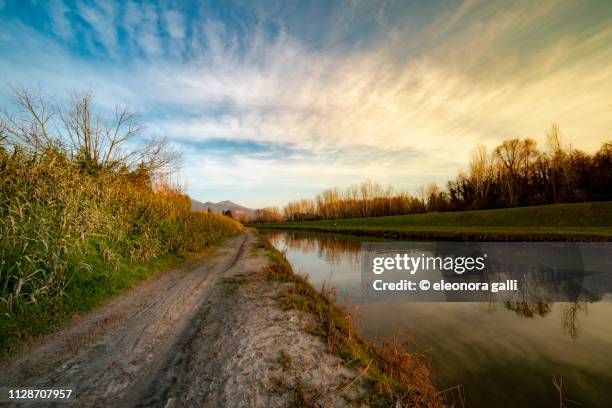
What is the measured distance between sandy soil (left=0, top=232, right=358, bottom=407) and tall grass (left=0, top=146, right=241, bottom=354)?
1.03 meters

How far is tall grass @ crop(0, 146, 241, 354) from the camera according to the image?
5.14 meters

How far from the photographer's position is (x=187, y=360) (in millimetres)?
3980

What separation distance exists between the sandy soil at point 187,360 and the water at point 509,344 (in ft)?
7.72

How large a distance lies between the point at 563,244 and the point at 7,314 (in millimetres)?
24320

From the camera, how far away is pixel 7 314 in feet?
14.5

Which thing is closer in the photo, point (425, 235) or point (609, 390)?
point (609, 390)

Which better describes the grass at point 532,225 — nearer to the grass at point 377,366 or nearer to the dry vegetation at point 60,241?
the grass at point 377,366

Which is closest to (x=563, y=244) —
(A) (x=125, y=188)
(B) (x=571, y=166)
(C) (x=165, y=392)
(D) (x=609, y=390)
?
(D) (x=609, y=390)

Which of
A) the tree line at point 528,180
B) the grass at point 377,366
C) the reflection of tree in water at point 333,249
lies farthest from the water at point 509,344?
the tree line at point 528,180

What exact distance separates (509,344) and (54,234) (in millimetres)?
11050

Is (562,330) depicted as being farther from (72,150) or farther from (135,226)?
(72,150)

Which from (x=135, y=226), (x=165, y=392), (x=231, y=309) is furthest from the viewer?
(x=135, y=226)

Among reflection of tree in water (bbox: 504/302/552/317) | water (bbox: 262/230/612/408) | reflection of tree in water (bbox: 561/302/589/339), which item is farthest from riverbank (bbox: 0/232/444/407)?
reflection of tree in water (bbox: 504/302/552/317)

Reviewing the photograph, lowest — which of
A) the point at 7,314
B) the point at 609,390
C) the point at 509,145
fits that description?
the point at 609,390
